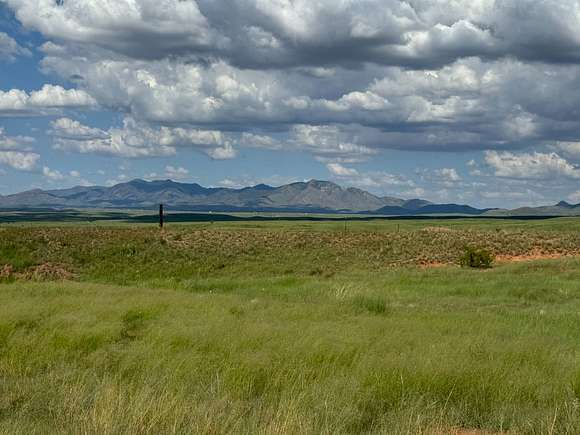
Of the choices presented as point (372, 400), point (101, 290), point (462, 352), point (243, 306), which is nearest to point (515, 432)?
point (372, 400)

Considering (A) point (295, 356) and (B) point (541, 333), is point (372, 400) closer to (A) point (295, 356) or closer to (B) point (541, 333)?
(A) point (295, 356)

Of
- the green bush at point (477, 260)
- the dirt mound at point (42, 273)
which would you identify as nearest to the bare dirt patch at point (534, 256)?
the green bush at point (477, 260)

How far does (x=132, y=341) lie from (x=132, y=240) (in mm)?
38535

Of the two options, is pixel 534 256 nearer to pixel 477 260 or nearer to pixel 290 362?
pixel 477 260

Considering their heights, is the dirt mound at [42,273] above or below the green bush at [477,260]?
below

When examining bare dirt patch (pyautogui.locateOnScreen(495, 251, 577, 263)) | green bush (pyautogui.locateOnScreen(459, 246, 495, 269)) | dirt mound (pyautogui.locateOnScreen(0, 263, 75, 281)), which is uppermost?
green bush (pyautogui.locateOnScreen(459, 246, 495, 269))

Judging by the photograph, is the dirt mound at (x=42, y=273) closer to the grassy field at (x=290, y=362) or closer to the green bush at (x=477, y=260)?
the grassy field at (x=290, y=362)

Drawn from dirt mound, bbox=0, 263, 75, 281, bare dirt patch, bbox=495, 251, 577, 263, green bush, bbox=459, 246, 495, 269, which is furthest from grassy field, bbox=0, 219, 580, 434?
bare dirt patch, bbox=495, 251, 577, 263

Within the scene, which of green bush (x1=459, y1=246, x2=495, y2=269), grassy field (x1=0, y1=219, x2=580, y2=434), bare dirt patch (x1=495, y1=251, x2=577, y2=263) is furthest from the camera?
bare dirt patch (x1=495, y1=251, x2=577, y2=263)

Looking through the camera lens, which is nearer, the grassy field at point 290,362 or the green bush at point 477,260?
the grassy field at point 290,362

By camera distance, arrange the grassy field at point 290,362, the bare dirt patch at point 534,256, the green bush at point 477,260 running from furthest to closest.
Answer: the bare dirt patch at point 534,256
the green bush at point 477,260
the grassy field at point 290,362

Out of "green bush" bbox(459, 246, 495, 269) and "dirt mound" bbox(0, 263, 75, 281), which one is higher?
"green bush" bbox(459, 246, 495, 269)

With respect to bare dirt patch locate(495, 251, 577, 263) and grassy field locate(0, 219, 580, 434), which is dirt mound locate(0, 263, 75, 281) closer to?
grassy field locate(0, 219, 580, 434)

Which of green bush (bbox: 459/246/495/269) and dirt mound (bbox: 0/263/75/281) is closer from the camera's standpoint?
dirt mound (bbox: 0/263/75/281)
